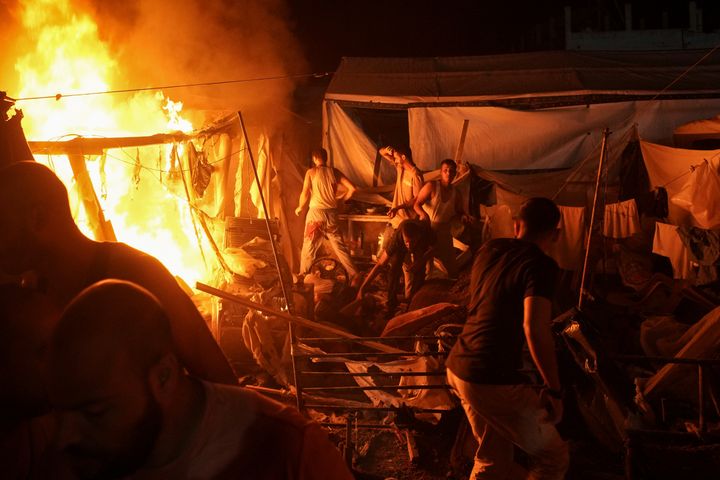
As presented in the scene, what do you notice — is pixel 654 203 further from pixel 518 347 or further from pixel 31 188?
pixel 31 188

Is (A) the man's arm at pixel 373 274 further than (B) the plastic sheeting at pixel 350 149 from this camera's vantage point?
No

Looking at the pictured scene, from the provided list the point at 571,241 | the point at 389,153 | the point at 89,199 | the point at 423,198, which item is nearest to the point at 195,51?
the point at 389,153

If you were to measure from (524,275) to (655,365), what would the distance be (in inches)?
155

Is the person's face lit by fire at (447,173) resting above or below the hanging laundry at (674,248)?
above

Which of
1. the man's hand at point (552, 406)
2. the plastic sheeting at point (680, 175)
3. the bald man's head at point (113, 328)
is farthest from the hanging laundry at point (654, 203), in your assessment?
the bald man's head at point (113, 328)

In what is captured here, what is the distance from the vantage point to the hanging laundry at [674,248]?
28.4ft

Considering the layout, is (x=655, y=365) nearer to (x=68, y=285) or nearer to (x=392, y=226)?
(x=392, y=226)

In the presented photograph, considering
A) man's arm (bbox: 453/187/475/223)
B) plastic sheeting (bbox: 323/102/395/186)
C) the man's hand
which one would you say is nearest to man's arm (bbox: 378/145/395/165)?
plastic sheeting (bbox: 323/102/395/186)

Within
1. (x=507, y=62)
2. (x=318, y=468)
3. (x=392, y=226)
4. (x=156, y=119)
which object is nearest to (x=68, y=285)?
(x=318, y=468)

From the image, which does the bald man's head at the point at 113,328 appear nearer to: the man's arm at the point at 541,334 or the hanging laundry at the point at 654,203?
the man's arm at the point at 541,334

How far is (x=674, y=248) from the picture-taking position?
8.84 meters

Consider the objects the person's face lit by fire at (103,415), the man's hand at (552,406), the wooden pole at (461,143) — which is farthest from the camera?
the wooden pole at (461,143)

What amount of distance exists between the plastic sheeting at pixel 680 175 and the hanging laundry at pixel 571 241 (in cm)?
140

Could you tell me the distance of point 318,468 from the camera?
5.32 ft
